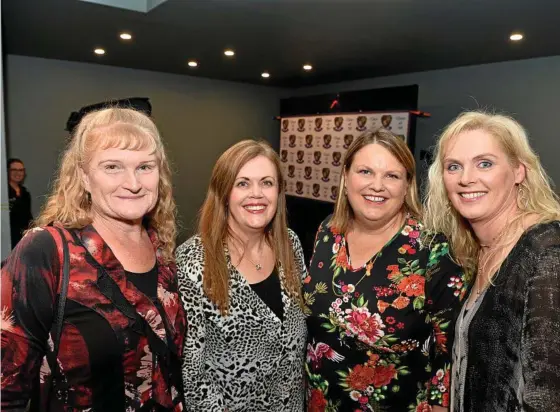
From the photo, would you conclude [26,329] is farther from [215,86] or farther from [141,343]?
[215,86]

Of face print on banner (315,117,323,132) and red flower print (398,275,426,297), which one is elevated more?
face print on banner (315,117,323,132)

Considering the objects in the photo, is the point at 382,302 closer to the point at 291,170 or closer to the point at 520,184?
the point at 520,184

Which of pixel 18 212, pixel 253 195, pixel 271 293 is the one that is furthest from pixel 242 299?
pixel 18 212

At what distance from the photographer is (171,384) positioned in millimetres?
1506

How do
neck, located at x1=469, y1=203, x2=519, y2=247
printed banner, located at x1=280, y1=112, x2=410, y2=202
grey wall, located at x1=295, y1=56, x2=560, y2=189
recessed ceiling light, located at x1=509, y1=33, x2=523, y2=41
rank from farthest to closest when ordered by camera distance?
printed banner, located at x1=280, y1=112, x2=410, y2=202 < grey wall, located at x1=295, y1=56, x2=560, y2=189 < recessed ceiling light, located at x1=509, y1=33, x2=523, y2=41 < neck, located at x1=469, y1=203, x2=519, y2=247

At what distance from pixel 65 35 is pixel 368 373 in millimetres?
5624

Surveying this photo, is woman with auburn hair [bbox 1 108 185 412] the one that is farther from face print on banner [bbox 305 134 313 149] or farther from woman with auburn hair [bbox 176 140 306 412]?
face print on banner [bbox 305 134 313 149]

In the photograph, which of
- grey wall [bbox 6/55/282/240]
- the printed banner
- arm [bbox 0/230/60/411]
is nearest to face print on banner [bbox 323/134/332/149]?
the printed banner

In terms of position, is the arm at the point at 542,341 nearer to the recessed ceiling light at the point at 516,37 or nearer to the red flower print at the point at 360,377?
the red flower print at the point at 360,377

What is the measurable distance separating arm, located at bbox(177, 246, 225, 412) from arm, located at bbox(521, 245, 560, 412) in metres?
1.06

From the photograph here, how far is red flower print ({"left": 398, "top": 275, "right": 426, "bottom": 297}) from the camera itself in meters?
1.72

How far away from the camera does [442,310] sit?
5.49 feet

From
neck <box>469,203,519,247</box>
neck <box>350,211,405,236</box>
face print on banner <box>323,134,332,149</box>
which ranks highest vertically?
face print on banner <box>323,134,332,149</box>

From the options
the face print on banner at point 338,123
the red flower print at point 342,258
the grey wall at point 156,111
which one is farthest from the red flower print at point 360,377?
the face print on banner at point 338,123
